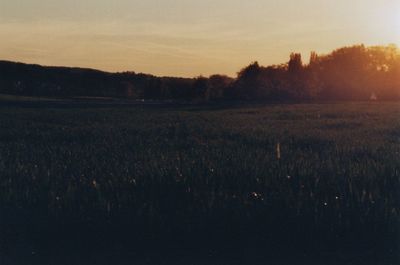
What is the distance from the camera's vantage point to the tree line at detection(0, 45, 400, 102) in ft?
262

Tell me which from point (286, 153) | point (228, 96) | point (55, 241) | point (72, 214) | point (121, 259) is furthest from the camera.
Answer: point (228, 96)

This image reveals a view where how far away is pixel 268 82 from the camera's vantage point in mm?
82312

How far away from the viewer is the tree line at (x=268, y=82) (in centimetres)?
7994

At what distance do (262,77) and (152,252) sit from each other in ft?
268

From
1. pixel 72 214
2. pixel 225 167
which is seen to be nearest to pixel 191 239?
pixel 72 214

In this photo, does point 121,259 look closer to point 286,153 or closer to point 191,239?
point 191,239

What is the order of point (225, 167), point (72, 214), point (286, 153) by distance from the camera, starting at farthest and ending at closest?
point (286, 153)
point (225, 167)
point (72, 214)

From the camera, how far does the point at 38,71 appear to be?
366ft

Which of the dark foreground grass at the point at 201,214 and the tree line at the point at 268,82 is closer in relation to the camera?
the dark foreground grass at the point at 201,214

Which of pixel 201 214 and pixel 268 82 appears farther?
pixel 268 82

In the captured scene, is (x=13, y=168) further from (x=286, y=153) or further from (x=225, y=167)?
(x=286, y=153)

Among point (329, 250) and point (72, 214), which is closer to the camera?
point (329, 250)

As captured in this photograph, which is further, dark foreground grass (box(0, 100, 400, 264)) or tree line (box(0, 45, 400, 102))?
tree line (box(0, 45, 400, 102))

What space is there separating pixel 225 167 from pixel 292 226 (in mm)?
2020
